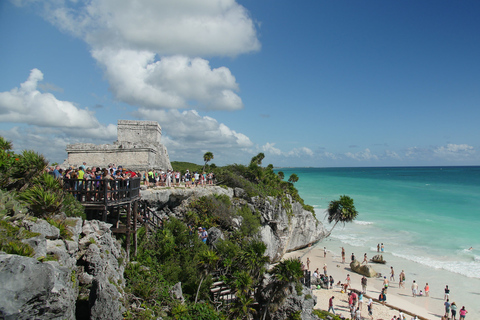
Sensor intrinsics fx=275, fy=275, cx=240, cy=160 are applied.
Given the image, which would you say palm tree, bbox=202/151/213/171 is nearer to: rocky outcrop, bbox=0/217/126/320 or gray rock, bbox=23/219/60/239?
rocky outcrop, bbox=0/217/126/320

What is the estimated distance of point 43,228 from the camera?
6.21 meters

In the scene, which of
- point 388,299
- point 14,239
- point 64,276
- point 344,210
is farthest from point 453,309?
point 14,239

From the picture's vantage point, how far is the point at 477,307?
18031mm

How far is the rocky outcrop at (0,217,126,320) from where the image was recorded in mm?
3949

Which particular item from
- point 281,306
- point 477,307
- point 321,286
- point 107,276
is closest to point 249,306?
point 281,306

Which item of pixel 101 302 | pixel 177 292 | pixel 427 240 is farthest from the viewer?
pixel 427 240

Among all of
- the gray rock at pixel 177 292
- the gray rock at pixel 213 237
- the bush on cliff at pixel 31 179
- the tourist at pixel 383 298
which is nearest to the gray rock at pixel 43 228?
the bush on cliff at pixel 31 179

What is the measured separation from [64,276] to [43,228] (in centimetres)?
186

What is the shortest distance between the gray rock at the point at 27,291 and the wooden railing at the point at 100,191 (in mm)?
4872

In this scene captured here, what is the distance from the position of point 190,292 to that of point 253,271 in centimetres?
279

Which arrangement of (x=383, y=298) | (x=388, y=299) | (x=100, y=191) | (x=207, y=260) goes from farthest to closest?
1. (x=388, y=299)
2. (x=383, y=298)
3. (x=207, y=260)
4. (x=100, y=191)

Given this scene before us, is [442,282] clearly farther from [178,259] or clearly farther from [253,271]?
[178,259]

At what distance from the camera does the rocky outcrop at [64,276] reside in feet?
13.0

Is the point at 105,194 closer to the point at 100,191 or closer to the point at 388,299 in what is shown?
the point at 100,191
